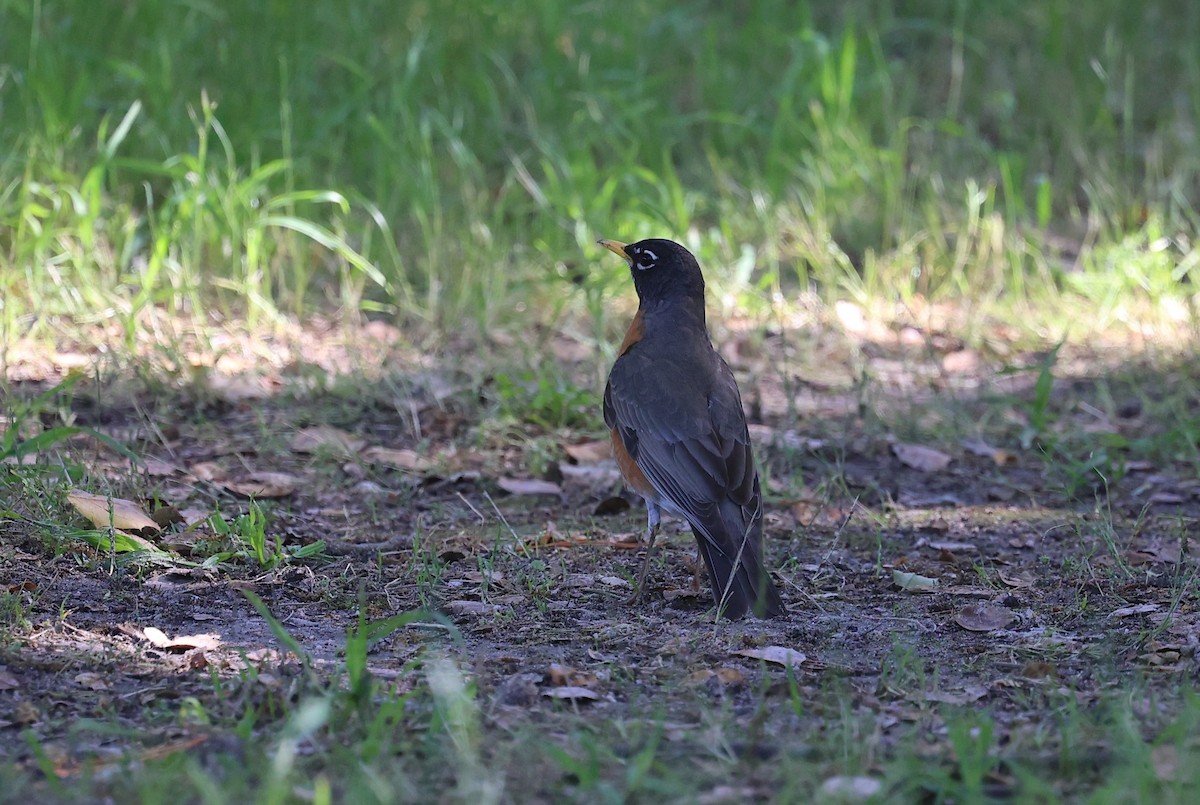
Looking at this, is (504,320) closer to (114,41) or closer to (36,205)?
(36,205)

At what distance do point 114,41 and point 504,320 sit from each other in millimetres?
2976

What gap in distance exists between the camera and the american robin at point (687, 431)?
4078 mm

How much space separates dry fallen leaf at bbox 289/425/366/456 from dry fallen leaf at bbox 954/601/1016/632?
2.46m

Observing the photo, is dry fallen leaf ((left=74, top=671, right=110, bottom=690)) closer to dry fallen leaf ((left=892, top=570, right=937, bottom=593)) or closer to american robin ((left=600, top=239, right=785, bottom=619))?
american robin ((left=600, top=239, right=785, bottom=619))

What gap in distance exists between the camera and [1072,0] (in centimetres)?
1003

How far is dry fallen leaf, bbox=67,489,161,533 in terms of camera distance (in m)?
4.14

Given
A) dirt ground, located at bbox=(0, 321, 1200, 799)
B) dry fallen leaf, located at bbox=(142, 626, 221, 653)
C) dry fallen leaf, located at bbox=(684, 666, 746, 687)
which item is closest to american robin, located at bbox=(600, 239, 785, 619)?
dirt ground, located at bbox=(0, 321, 1200, 799)

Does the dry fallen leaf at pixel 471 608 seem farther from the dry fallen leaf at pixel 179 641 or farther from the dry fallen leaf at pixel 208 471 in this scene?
the dry fallen leaf at pixel 208 471

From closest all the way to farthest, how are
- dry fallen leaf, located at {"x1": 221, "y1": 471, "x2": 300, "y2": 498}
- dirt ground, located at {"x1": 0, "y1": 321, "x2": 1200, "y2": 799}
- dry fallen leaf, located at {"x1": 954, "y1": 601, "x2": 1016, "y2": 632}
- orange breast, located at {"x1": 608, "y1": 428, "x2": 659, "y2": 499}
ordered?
dirt ground, located at {"x1": 0, "y1": 321, "x2": 1200, "y2": 799} → dry fallen leaf, located at {"x1": 954, "y1": 601, "x2": 1016, "y2": 632} → orange breast, located at {"x1": 608, "y1": 428, "x2": 659, "y2": 499} → dry fallen leaf, located at {"x1": 221, "y1": 471, "x2": 300, "y2": 498}

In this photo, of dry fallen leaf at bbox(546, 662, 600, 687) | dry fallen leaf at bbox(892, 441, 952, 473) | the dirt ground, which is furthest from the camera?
dry fallen leaf at bbox(892, 441, 952, 473)

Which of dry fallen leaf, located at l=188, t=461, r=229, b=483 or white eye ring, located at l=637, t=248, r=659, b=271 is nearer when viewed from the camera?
dry fallen leaf, located at l=188, t=461, r=229, b=483

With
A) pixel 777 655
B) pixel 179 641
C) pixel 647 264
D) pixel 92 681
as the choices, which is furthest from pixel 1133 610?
pixel 92 681

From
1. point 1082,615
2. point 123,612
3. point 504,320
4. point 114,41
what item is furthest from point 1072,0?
point 123,612

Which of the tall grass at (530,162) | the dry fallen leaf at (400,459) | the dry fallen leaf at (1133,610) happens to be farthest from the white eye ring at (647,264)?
the dry fallen leaf at (1133,610)
